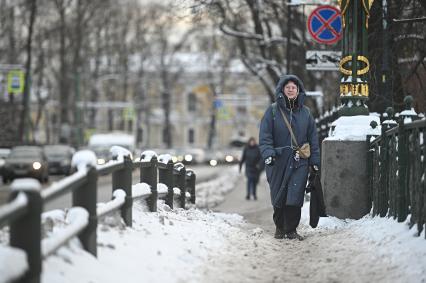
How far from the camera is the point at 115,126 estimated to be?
9075 centimetres

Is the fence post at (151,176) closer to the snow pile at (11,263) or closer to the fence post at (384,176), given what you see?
the fence post at (384,176)

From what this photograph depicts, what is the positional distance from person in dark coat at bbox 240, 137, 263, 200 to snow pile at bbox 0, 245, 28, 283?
18.8m

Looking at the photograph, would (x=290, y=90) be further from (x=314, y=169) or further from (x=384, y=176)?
(x=384, y=176)

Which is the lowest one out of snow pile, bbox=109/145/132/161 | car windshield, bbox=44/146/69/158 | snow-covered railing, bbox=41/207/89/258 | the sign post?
car windshield, bbox=44/146/69/158

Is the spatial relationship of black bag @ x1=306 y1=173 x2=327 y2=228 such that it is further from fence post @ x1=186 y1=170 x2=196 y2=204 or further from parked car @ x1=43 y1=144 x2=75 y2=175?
parked car @ x1=43 y1=144 x2=75 y2=175

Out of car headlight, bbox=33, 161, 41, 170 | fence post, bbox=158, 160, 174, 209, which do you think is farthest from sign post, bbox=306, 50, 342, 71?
car headlight, bbox=33, 161, 41, 170

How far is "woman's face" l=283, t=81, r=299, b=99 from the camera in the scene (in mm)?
9459

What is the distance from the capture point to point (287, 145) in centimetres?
953

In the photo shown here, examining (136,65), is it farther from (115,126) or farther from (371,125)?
(371,125)

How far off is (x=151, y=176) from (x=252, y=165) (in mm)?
14314

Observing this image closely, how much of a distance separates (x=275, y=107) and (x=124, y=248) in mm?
3463

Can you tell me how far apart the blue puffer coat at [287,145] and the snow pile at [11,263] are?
503 cm

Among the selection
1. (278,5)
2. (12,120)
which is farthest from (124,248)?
(12,120)

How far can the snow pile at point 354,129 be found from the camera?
35.5 feet
